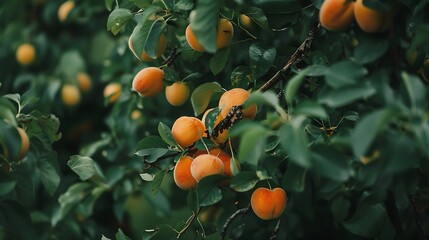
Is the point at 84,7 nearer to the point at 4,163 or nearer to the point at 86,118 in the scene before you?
the point at 86,118

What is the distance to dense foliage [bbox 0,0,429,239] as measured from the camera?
2.64 feet

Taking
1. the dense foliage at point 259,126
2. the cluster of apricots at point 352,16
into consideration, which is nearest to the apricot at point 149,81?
the dense foliage at point 259,126

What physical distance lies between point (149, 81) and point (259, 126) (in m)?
0.42

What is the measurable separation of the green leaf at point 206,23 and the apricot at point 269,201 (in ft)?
0.88

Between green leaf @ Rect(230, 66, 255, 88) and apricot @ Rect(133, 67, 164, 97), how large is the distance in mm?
136

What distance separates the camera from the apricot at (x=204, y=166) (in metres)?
1.01

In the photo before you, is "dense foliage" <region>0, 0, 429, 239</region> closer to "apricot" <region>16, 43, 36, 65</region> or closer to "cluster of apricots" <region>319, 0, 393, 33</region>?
"cluster of apricots" <region>319, 0, 393, 33</region>

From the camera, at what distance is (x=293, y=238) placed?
5.02ft

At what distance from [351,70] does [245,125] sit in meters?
0.15

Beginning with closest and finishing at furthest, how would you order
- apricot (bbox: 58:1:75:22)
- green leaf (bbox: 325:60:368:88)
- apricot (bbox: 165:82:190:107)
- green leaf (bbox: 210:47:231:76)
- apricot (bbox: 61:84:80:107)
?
green leaf (bbox: 325:60:368:88)
green leaf (bbox: 210:47:231:76)
apricot (bbox: 165:82:190:107)
apricot (bbox: 58:1:75:22)
apricot (bbox: 61:84:80:107)

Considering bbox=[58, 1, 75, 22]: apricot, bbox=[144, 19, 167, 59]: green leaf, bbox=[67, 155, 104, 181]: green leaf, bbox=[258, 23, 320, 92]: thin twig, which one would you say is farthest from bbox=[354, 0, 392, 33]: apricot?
bbox=[58, 1, 75, 22]: apricot

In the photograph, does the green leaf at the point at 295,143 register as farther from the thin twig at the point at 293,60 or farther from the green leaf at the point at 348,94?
the thin twig at the point at 293,60

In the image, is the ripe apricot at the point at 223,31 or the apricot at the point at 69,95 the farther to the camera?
the apricot at the point at 69,95

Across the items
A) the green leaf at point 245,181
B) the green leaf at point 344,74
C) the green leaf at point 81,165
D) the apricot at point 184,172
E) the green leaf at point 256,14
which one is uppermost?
the green leaf at point 344,74
